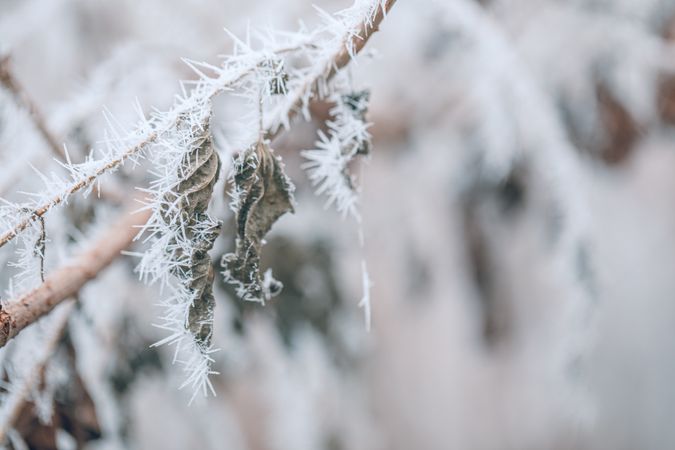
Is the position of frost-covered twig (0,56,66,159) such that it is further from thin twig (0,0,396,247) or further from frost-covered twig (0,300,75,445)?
thin twig (0,0,396,247)

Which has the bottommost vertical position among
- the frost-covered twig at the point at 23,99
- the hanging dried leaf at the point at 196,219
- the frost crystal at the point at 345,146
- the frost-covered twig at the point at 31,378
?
the frost-covered twig at the point at 31,378

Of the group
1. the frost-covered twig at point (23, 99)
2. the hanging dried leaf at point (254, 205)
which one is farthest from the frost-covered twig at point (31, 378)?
the hanging dried leaf at point (254, 205)

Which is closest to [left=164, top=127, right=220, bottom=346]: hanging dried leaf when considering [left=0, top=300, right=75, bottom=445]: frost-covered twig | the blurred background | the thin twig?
the thin twig

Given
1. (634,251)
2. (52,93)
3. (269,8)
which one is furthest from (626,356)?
(52,93)

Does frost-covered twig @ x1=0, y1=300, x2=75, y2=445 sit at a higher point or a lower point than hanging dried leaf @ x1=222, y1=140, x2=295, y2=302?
lower

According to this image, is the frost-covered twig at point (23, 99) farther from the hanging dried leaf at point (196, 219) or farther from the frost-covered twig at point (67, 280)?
the hanging dried leaf at point (196, 219)

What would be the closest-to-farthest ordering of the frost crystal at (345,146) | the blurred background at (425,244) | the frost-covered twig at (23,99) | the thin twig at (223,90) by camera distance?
the thin twig at (223,90) < the frost crystal at (345,146) < the frost-covered twig at (23,99) < the blurred background at (425,244)

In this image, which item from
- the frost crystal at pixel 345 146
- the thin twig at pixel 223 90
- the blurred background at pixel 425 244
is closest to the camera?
the thin twig at pixel 223 90
